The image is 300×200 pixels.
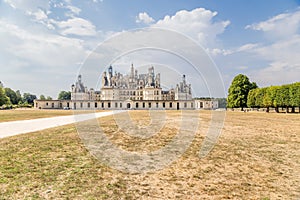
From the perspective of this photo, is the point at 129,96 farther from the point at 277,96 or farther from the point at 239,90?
the point at 277,96

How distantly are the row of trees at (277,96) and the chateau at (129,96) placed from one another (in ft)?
39.9

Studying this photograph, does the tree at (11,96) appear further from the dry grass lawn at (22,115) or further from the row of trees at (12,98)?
the dry grass lawn at (22,115)

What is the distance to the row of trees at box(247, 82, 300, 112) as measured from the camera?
3678 centimetres

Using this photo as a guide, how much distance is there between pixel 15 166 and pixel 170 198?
4679mm

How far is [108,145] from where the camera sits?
30.4 feet

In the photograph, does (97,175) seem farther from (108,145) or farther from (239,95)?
(239,95)

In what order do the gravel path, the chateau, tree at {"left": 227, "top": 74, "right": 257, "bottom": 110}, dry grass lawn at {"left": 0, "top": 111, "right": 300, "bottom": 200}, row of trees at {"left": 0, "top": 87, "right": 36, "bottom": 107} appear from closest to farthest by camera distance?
dry grass lawn at {"left": 0, "top": 111, "right": 300, "bottom": 200} → the gravel path → tree at {"left": 227, "top": 74, "right": 257, "bottom": 110} → row of trees at {"left": 0, "top": 87, "right": 36, "bottom": 107} → the chateau

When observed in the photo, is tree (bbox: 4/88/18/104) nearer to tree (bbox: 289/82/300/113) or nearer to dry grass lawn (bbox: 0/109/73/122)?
dry grass lawn (bbox: 0/109/73/122)

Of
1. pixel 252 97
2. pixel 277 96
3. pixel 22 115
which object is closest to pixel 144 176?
pixel 22 115

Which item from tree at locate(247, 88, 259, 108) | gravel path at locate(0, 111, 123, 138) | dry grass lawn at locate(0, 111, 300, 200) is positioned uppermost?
tree at locate(247, 88, 259, 108)

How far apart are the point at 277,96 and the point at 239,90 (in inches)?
387

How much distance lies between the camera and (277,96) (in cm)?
4000

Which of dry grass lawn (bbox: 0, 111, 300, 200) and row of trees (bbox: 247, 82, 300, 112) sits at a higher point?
row of trees (bbox: 247, 82, 300, 112)

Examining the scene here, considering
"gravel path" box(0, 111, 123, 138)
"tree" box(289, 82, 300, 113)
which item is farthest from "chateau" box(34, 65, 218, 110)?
"gravel path" box(0, 111, 123, 138)
